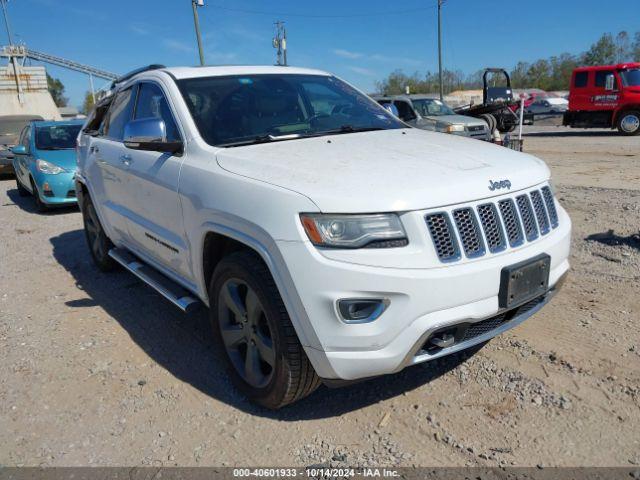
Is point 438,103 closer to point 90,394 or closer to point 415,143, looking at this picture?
point 415,143

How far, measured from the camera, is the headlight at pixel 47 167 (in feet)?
29.7

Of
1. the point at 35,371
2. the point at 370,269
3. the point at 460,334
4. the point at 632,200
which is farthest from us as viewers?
the point at 632,200

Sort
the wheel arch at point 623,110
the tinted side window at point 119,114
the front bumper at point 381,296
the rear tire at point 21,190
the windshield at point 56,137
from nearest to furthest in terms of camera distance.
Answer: the front bumper at point 381,296 → the tinted side window at point 119,114 → the windshield at point 56,137 → the rear tire at point 21,190 → the wheel arch at point 623,110

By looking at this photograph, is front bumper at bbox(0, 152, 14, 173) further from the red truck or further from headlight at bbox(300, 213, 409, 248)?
the red truck

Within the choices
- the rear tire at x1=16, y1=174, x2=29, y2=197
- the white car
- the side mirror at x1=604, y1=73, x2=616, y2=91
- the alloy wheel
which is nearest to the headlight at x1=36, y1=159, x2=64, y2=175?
the rear tire at x1=16, y1=174, x2=29, y2=197

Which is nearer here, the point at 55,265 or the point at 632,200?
the point at 55,265

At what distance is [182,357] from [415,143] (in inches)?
82.1

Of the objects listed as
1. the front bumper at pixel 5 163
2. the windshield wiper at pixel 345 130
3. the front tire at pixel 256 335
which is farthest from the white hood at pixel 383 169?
the front bumper at pixel 5 163

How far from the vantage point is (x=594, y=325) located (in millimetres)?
3645

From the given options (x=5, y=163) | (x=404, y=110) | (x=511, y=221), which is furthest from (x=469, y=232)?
(x=5, y=163)

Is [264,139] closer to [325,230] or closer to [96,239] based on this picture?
[325,230]

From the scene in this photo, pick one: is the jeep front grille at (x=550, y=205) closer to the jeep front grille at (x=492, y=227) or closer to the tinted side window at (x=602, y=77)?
the jeep front grille at (x=492, y=227)

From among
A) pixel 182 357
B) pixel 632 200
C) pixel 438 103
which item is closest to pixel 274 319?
pixel 182 357

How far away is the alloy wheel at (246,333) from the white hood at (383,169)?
0.64 m
